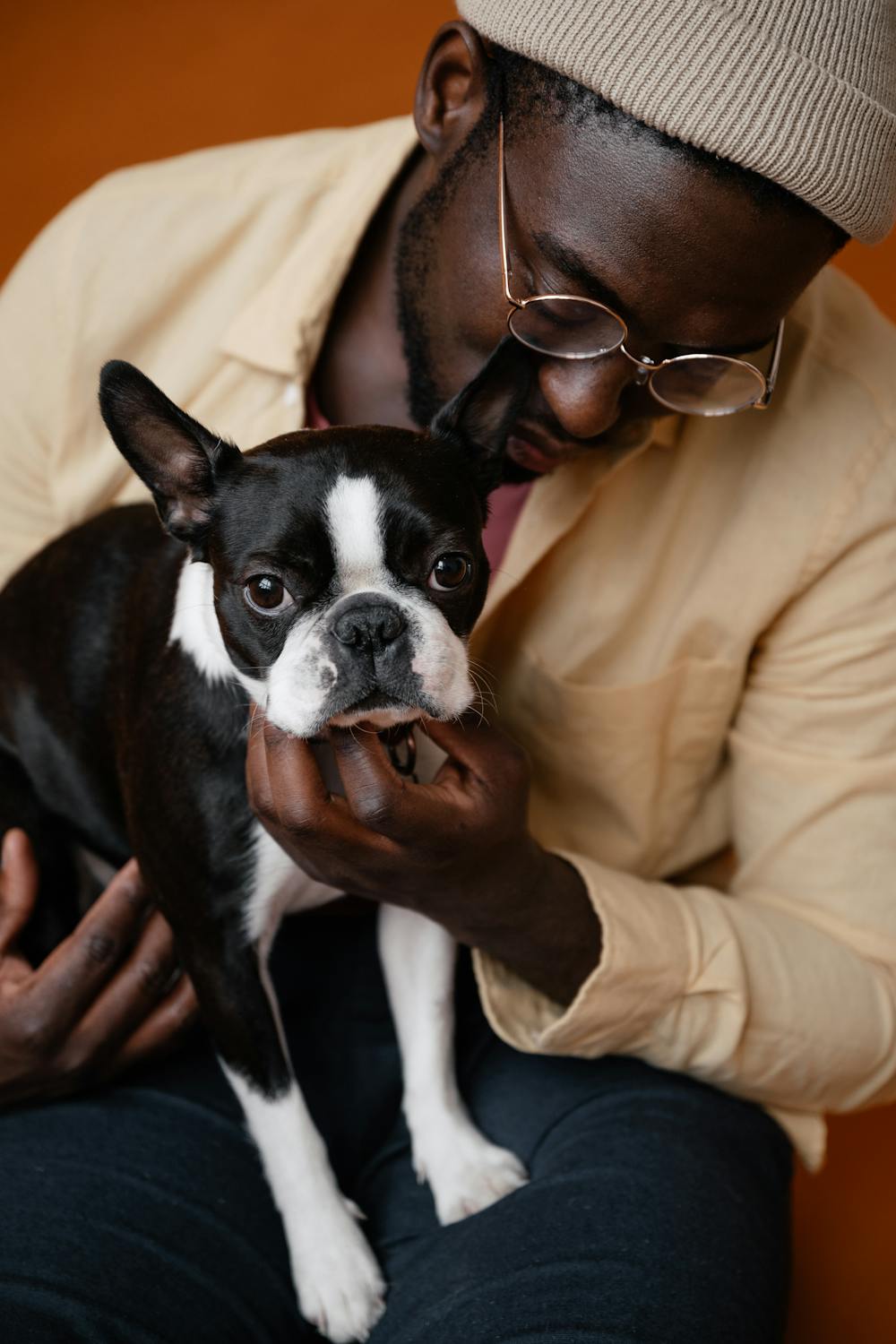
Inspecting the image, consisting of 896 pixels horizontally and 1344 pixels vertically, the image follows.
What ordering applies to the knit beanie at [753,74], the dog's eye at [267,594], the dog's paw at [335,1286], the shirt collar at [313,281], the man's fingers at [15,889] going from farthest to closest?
the shirt collar at [313,281], the man's fingers at [15,889], the dog's paw at [335,1286], the dog's eye at [267,594], the knit beanie at [753,74]

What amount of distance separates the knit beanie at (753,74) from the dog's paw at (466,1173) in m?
1.36

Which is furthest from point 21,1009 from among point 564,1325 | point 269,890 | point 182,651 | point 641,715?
point 641,715

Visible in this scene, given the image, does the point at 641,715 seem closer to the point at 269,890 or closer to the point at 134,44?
the point at 269,890

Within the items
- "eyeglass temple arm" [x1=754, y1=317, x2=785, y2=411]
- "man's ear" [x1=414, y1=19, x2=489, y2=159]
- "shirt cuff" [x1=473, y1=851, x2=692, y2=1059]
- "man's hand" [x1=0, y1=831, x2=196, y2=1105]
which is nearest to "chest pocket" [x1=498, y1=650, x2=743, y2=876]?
"shirt cuff" [x1=473, y1=851, x2=692, y2=1059]

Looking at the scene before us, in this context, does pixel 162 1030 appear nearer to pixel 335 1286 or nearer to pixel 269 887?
pixel 269 887

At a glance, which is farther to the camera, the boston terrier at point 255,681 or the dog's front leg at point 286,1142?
the dog's front leg at point 286,1142

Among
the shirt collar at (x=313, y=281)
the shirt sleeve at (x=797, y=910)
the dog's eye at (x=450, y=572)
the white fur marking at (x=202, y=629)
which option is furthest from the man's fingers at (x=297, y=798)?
the shirt collar at (x=313, y=281)

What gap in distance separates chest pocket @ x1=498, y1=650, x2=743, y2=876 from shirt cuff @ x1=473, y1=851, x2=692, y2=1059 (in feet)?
0.69

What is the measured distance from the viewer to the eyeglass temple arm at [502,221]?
1559 millimetres

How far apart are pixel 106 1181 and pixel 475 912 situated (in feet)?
1.96

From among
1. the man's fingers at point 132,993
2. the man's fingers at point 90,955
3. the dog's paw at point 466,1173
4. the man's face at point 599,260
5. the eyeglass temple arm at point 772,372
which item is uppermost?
the man's face at point 599,260

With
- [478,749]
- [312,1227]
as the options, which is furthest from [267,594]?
[312,1227]

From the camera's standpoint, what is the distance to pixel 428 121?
1.71 metres

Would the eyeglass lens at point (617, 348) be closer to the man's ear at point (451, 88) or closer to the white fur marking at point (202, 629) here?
the man's ear at point (451, 88)
